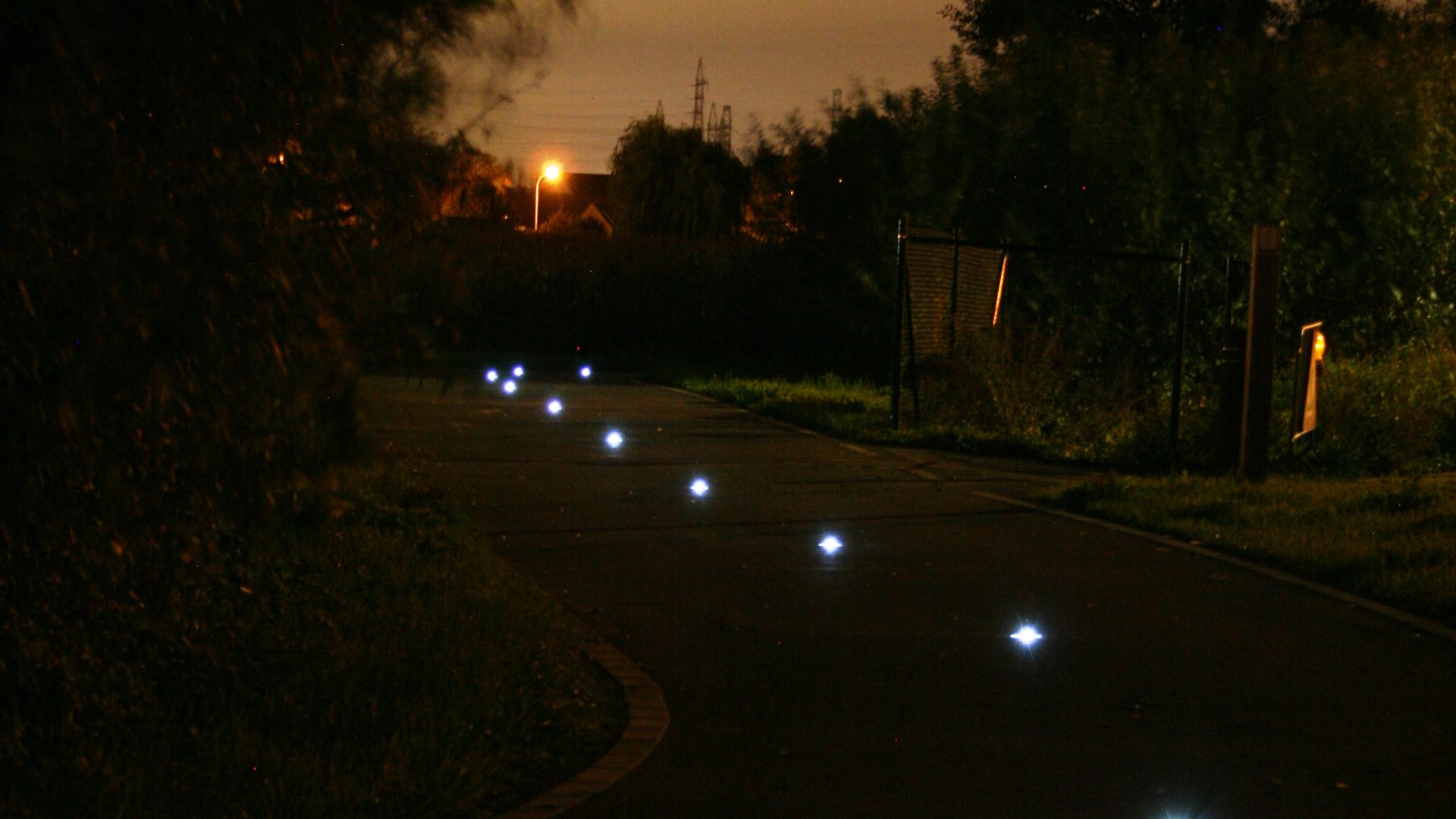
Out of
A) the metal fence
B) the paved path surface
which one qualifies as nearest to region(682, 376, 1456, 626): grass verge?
the paved path surface

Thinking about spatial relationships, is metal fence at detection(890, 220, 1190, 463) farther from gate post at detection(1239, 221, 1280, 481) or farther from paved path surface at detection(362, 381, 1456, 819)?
paved path surface at detection(362, 381, 1456, 819)

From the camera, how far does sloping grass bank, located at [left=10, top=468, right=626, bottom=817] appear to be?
528 centimetres

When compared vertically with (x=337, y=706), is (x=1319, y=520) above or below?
below

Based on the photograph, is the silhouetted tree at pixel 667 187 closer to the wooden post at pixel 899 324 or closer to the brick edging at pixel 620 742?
the wooden post at pixel 899 324

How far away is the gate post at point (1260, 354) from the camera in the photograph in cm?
1422

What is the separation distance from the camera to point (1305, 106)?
71.5 ft

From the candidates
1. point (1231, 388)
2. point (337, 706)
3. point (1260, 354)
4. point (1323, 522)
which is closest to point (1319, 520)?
point (1323, 522)

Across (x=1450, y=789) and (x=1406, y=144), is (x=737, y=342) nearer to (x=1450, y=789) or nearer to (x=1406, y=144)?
(x=1406, y=144)

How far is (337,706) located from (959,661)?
3014mm

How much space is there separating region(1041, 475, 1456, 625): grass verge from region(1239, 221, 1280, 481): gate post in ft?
0.90

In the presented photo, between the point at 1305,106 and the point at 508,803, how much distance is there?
1889 cm

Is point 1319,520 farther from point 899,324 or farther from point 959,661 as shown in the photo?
point 899,324

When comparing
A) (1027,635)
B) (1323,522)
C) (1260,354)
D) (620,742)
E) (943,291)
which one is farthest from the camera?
(943,291)

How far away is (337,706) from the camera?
612 cm
